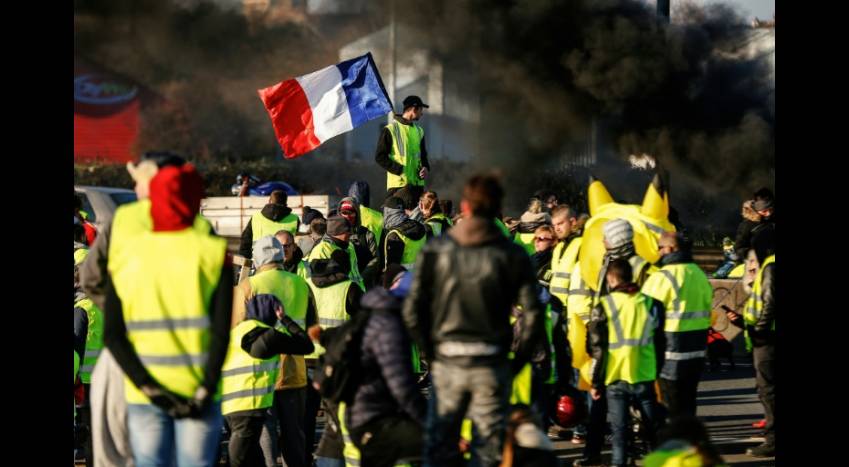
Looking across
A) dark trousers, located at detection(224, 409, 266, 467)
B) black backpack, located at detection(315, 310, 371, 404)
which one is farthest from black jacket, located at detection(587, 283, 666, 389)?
black backpack, located at detection(315, 310, 371, 404)

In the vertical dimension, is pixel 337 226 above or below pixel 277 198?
below

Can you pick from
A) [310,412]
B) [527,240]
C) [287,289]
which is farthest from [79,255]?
[527,240]

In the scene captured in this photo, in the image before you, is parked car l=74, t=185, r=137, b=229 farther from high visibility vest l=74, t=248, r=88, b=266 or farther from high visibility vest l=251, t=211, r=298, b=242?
high visibility vest l=74, t=248, r=88, b=266

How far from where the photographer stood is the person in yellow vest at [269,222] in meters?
12.4

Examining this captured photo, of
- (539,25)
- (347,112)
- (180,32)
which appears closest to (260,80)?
(180,32)

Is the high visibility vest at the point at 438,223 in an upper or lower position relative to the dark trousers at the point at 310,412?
upper

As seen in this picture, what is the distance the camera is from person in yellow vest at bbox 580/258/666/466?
873cm

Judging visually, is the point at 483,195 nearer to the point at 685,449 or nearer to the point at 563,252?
Result: the point at 685,449

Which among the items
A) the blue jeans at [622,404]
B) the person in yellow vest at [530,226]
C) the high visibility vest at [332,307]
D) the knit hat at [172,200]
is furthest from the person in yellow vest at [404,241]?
the knit hat at [172,200]

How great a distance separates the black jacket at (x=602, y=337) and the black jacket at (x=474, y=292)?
233 cm

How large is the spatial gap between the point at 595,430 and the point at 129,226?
4486 mm

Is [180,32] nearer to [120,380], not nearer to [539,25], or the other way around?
[539,25]

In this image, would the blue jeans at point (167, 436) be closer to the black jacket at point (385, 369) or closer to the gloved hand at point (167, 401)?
the gloved hand at point (167, 401)

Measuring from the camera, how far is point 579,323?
31.3 feet
